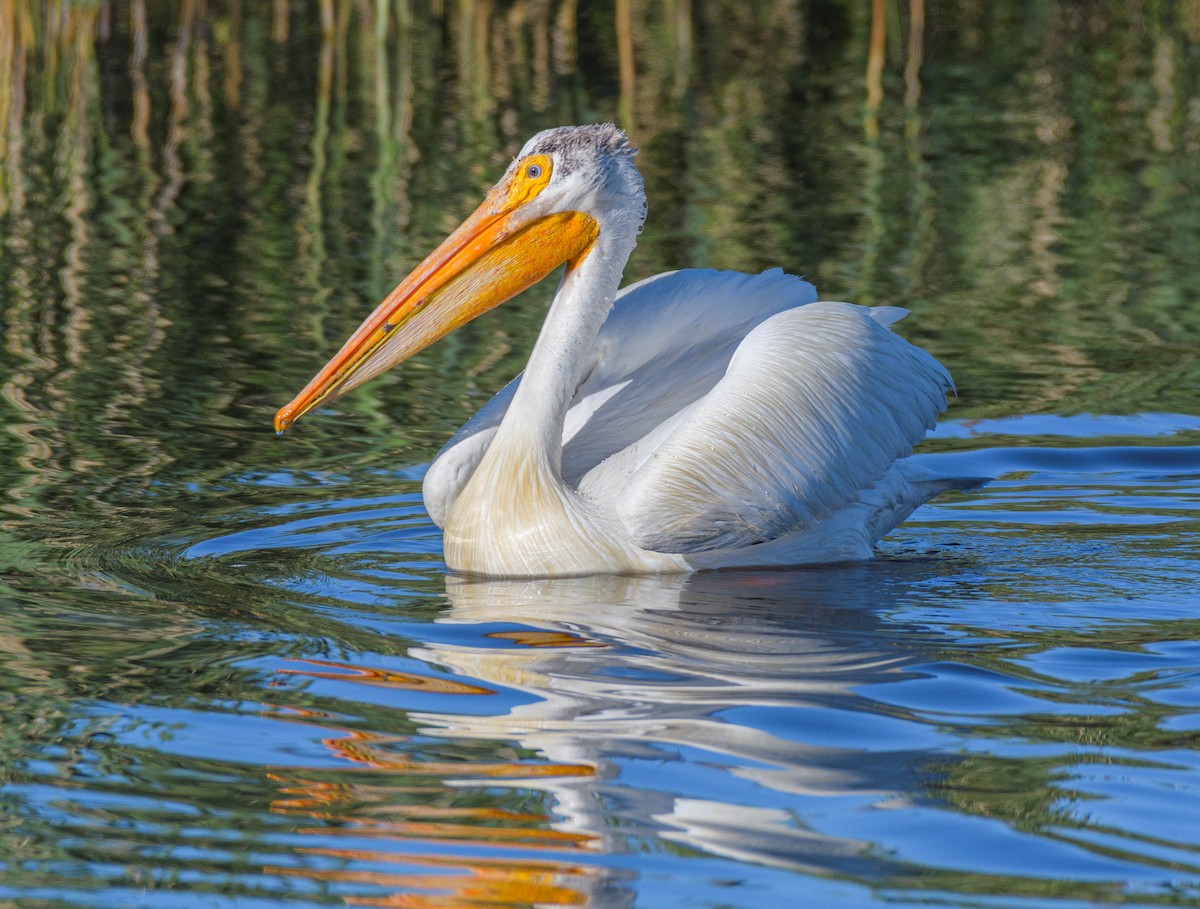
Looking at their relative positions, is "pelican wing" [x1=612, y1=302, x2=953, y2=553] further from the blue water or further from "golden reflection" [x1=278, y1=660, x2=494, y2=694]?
"golden reflection" [x1=278, y1=660, x2=494, y2=694]

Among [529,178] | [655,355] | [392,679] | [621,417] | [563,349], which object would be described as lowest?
[392,679]

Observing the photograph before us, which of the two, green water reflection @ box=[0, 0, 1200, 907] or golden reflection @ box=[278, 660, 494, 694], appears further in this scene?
golden reflection @ box=[278, 660, 494, 694]

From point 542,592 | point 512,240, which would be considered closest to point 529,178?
point 512,240

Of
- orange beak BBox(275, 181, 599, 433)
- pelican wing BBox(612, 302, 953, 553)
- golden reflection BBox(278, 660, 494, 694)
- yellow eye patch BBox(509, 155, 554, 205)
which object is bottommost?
golden reflection BBox(278, 660, 494, 694)

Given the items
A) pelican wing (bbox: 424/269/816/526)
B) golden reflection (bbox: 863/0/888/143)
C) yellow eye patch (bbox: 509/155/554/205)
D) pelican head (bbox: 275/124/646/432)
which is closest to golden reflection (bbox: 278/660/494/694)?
pelican head (bbox: 275/124/646/432)

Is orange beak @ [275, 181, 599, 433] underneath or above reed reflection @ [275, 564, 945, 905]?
above

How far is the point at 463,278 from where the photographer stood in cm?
532

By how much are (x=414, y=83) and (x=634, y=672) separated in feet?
37.5

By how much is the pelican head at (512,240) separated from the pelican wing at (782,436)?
23.0 inches

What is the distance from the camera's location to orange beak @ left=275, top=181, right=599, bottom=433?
5266mm

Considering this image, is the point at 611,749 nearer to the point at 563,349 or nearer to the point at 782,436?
the point at 782,436

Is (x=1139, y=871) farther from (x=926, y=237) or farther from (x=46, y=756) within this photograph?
(x=926, y=237)

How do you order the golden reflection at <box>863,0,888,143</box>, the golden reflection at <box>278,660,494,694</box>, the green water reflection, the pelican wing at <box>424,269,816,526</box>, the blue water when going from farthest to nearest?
the golden reflection at <box>863,0,888,143</box> → the pelican wing at <box>424,269,816,526</box> → the golden reflection at <box>278,660,494,694</box> → the green water reflection → the blue water

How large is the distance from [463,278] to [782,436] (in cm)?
102
